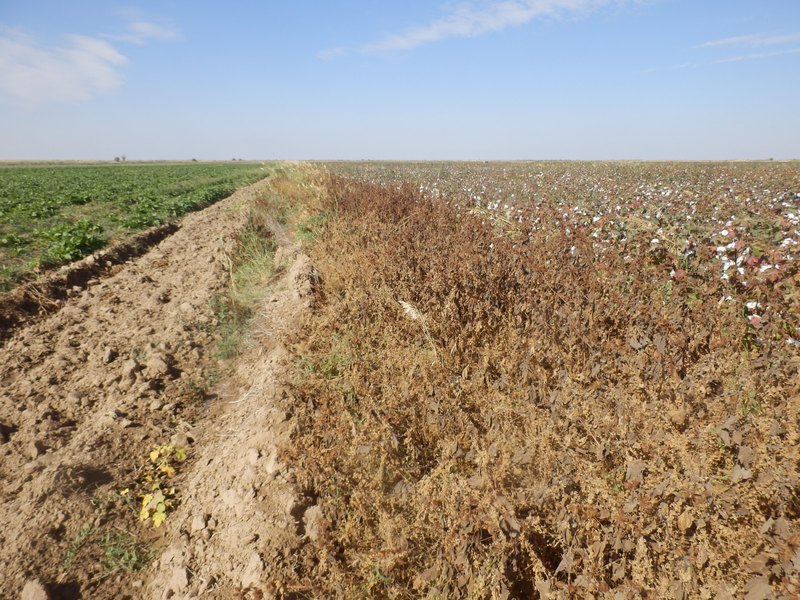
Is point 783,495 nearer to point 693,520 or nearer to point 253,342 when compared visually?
point 693,520

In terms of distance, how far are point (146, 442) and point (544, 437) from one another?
129 inches

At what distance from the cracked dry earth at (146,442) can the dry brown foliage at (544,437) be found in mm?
343

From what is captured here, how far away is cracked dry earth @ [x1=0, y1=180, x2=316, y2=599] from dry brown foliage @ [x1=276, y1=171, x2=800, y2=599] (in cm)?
34

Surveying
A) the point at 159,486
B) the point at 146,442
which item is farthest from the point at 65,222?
the point at 159,486

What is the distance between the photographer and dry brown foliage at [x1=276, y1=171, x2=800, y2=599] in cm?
213

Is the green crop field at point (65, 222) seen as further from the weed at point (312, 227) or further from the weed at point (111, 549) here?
the weed at point (111, 549)

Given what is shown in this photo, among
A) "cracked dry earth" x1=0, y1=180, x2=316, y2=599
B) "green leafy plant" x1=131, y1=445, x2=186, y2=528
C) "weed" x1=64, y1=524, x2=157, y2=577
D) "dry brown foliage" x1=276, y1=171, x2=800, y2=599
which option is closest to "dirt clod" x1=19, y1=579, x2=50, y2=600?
"cracked dry earth" x1=0, y1=180, x2=316, y2=599

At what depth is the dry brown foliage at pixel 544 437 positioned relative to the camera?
7.00ft

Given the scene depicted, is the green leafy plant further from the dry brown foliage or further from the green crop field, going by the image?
the green crop field

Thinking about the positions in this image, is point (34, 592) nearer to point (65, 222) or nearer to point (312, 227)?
point (312, 227)

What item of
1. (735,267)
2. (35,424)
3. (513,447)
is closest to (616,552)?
(513,447)

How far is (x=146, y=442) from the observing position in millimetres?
3928

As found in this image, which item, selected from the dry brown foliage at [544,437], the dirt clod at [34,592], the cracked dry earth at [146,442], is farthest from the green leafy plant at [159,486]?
the dry brown foliage at [544,437]

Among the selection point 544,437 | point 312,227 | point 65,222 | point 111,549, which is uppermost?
point 312,227
